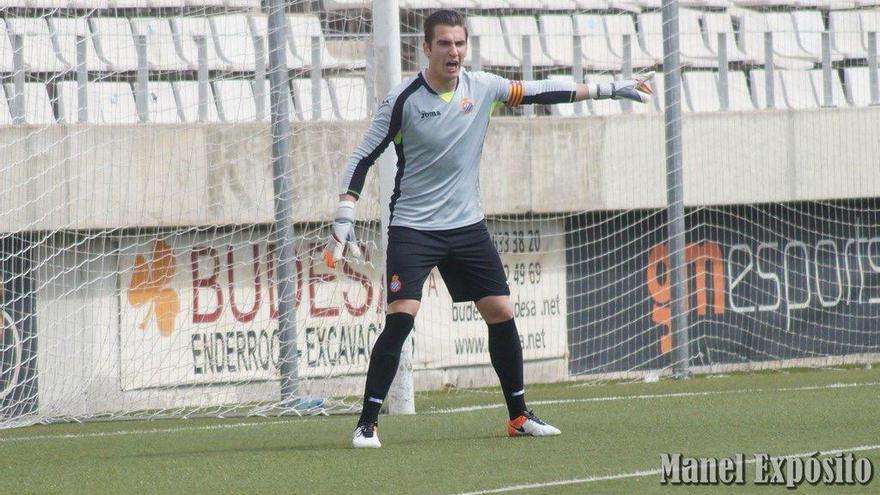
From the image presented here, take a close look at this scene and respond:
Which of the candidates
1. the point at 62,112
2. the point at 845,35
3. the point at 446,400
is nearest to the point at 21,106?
the point at 62,112

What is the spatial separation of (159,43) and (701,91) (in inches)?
230

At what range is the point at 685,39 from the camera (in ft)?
48.8

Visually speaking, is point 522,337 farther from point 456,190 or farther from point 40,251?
point 456,190

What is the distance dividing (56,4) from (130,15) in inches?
30.5

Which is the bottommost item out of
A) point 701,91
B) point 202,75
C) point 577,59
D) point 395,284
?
point 395,284

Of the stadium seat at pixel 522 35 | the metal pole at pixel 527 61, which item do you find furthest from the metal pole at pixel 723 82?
the metal pole at pixel 527 61

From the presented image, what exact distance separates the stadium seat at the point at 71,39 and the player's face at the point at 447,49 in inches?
156

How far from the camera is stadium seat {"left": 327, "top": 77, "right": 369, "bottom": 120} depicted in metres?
10.1

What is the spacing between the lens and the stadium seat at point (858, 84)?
14.5 meters

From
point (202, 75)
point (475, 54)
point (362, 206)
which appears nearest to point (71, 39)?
point (202, 75)

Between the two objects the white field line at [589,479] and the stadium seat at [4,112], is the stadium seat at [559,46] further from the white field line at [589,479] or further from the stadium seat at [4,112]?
the white field line at [589,479]

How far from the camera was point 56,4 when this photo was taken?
980cm

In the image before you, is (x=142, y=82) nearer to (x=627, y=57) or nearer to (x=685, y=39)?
(x=627, y=57)

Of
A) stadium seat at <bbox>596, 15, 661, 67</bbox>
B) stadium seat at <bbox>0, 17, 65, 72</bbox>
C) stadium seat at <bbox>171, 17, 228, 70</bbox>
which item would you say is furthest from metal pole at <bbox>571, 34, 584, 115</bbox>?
stadium seat at <bbox>0, 17, 65, 72</bbox>
